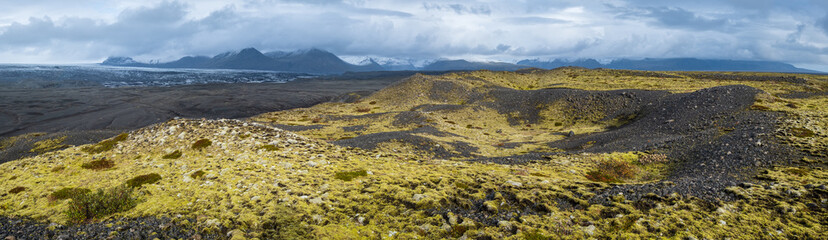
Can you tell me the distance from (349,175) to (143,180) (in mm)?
8404

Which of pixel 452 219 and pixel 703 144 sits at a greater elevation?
pixel 452 219

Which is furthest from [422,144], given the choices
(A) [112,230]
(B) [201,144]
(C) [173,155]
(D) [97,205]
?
(A) [112,230]

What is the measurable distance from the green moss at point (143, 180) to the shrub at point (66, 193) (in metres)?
1.37

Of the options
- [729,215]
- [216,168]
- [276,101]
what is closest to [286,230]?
[216,168]

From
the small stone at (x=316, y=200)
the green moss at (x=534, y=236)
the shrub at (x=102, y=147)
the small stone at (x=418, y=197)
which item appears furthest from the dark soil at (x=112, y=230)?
the shrub at (x=102, y=147)

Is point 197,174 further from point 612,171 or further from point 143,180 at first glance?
point 612,171

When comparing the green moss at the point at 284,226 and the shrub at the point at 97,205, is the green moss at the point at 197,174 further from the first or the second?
the green moss at the point at 284,226

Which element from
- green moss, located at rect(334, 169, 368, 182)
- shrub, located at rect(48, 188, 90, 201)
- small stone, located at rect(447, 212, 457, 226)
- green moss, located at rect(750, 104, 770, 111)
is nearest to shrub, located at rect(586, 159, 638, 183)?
small stone, located at rect(447, 212, 457, 226)

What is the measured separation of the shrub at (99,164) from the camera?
16.3 meters

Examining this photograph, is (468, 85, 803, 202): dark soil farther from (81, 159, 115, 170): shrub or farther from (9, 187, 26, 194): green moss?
(9, 187, 26, 194): green moss

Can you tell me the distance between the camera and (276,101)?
151m

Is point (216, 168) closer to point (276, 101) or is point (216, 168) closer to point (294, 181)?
point (294, 181)

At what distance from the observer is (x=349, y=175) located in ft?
46.8

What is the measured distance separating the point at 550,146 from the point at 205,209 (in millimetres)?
30749
